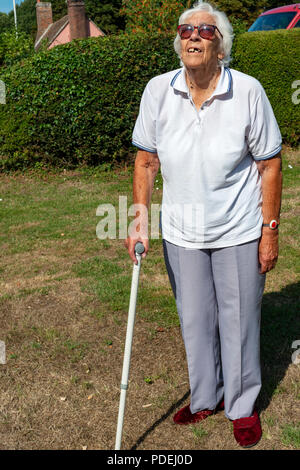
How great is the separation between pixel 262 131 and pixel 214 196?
0.39 metres

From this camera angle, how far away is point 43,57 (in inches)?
381

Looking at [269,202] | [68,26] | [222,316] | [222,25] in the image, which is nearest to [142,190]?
[269,202]

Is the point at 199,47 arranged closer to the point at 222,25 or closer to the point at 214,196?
the point at 222,25

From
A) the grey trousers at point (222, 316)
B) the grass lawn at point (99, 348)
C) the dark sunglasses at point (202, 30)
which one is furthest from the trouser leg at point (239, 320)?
the dark sunglasses at point (202, 30)

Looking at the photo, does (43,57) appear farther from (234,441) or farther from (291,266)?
(234,441)

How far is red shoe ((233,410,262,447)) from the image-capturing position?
319cm

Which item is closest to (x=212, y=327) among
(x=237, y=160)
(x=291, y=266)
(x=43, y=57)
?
(x=237, y=160)

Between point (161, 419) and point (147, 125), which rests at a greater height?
point (147, 125)

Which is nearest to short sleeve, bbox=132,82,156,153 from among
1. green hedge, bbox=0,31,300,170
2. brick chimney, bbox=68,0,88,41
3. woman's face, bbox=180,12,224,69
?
woman's face, bbox=180,12,224,69

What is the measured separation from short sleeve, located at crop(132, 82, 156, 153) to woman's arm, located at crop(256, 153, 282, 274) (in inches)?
22.4

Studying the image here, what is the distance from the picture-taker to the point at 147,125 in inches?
118

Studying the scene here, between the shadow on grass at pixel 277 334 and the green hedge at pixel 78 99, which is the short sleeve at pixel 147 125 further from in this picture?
the green hedge at pixel 78 99
